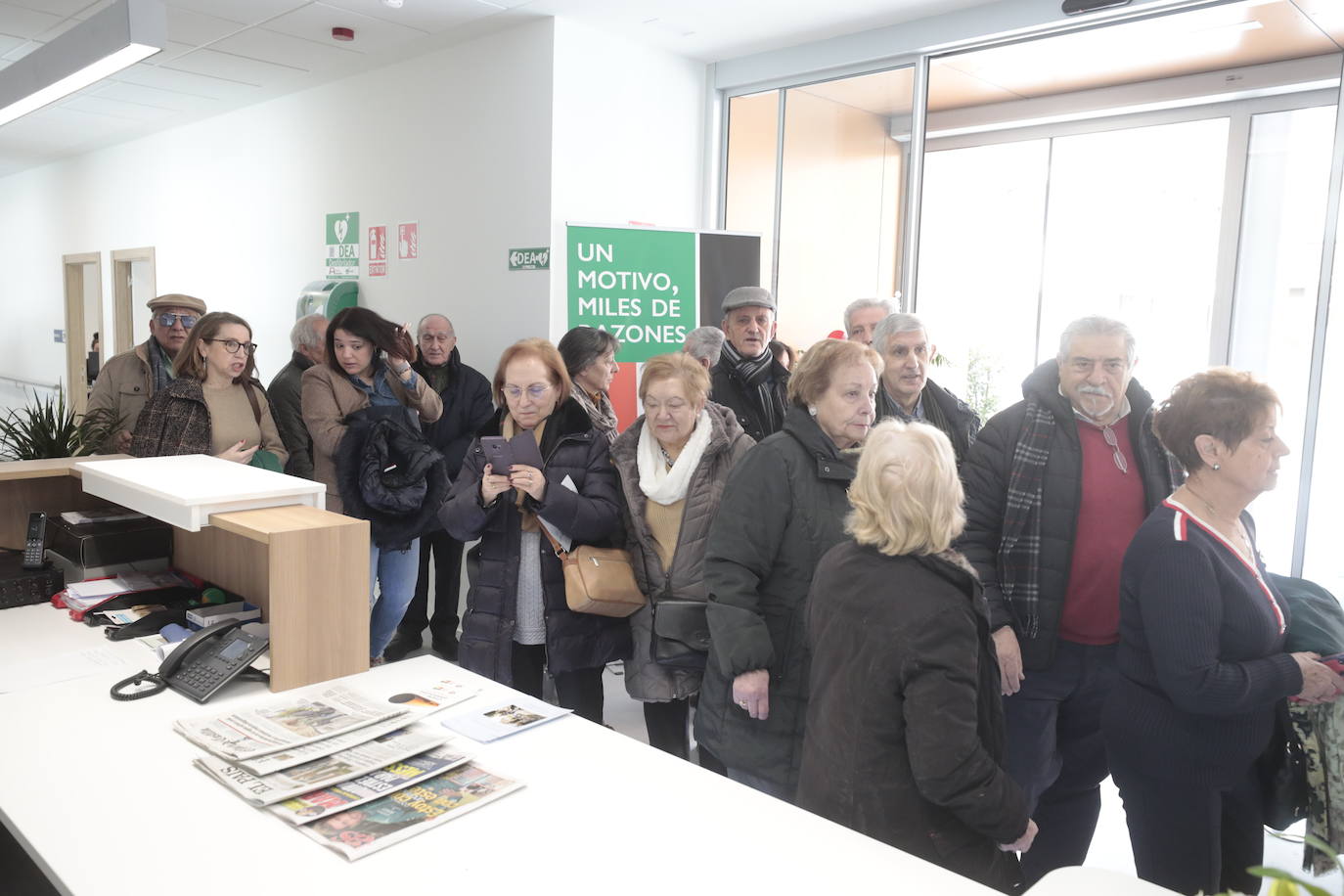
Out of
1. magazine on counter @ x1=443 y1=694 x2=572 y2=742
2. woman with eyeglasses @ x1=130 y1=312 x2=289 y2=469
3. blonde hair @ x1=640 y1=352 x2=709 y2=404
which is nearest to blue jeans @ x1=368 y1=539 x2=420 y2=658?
woman with eyeglasses @ x1=130 y1=312 x2=289 y2=469

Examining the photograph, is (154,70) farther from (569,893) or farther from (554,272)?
(569,893)

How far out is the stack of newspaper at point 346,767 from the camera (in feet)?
4.96

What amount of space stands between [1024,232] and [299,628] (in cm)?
596

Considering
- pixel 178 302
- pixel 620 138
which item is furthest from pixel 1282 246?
pixel 178 302

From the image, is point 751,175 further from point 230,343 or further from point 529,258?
point 230,343

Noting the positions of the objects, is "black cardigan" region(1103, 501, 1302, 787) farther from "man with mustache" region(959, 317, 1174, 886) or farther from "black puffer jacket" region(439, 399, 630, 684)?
"black puffer jacket" region(439, 399, 630, 684)

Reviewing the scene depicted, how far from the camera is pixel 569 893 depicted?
1339 millimetres

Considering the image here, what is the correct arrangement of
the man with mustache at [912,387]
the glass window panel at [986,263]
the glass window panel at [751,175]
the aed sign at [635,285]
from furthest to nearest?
1. the glass window panel at [986,263]
2. the glass window panel at [751,175]
3. the aed sign at [635,285]
4. the man with mustache at [912,387]

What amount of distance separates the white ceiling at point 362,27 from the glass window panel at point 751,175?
389 millimetres

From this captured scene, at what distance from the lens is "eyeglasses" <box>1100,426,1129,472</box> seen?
7.69 feet

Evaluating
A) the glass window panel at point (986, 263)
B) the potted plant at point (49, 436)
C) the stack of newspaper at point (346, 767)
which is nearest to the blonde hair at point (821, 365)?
the stack of newspaper at point (346, 767)

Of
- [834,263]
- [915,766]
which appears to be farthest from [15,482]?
[834,263]

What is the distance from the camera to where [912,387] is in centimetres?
299

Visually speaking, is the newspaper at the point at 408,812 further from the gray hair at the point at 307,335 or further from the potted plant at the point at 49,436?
the gray hair at the point at 307,335
